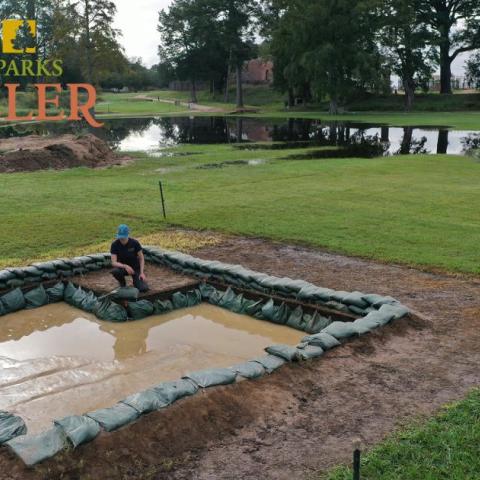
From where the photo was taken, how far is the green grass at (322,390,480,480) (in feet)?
15.9

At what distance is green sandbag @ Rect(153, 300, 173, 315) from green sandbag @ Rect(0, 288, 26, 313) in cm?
228

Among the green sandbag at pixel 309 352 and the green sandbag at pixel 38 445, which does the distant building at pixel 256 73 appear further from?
the green sandbag at pixel 38 445

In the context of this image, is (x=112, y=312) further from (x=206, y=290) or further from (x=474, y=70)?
(x=474, y=70)

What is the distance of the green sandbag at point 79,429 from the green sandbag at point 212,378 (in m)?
1.20

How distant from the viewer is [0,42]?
246 feet

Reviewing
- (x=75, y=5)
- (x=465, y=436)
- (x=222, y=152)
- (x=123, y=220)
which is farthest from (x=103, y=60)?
(x=465, y=436)

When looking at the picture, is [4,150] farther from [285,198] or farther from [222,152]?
[285,198]

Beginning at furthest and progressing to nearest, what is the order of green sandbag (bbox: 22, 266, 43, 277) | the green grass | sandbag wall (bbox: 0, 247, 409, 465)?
1. green sandbag (bbox: 22, 266, 43, 277)
2. sandbag wall (bbox: 0, 247, 409, 465)
3. the green grass

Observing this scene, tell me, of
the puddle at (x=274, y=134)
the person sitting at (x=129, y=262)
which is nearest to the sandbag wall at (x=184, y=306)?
the person sitting at (x=129, y=262)

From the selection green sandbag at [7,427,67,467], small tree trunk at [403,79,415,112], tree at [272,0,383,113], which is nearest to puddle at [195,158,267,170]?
green sandbag at [7,427,67,467]

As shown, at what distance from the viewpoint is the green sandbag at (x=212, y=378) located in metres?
6.18

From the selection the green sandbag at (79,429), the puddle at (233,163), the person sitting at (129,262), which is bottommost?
the green sandbag at (79,429)

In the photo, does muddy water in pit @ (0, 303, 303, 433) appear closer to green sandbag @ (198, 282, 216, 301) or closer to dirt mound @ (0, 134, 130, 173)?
green sandbag @ (198, 282, 216, 301)

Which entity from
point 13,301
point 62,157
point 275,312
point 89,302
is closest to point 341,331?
point 275,312
